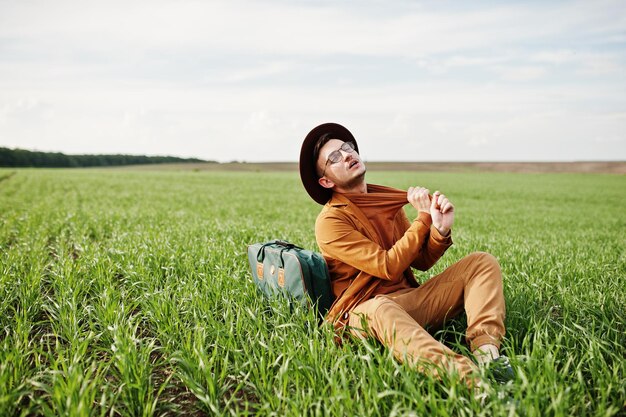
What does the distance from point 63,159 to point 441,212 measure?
115 m

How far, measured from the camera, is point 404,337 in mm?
3076

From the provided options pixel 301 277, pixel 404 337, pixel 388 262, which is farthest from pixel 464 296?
pixel 301 277

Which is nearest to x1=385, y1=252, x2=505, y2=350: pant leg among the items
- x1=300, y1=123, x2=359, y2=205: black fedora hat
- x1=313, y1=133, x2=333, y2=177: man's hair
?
x1=300, y1=123, x2=359, y2=205: black fedora hat

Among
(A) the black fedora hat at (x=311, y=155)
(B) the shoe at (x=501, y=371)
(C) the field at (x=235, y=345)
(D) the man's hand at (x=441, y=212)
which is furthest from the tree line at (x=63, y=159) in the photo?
(B) the shoe at (x=501, y=371)

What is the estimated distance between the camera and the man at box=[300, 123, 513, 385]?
3262mm

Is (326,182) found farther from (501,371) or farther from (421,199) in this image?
(501,371)

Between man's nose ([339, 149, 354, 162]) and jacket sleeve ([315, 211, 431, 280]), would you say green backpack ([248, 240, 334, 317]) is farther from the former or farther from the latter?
man's nose ([339, 149, 354, 162])

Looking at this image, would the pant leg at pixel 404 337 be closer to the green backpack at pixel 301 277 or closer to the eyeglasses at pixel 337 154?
the green backpack at pixel 301 277

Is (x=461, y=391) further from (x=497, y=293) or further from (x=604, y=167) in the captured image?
(x=604, y=167)

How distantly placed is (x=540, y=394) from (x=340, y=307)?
1.59m

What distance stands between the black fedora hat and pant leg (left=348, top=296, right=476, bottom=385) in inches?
42.1

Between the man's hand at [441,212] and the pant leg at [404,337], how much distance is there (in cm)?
66

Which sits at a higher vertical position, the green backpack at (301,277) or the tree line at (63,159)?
the tree line at (63,159)

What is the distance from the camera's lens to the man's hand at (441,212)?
3432 mm
